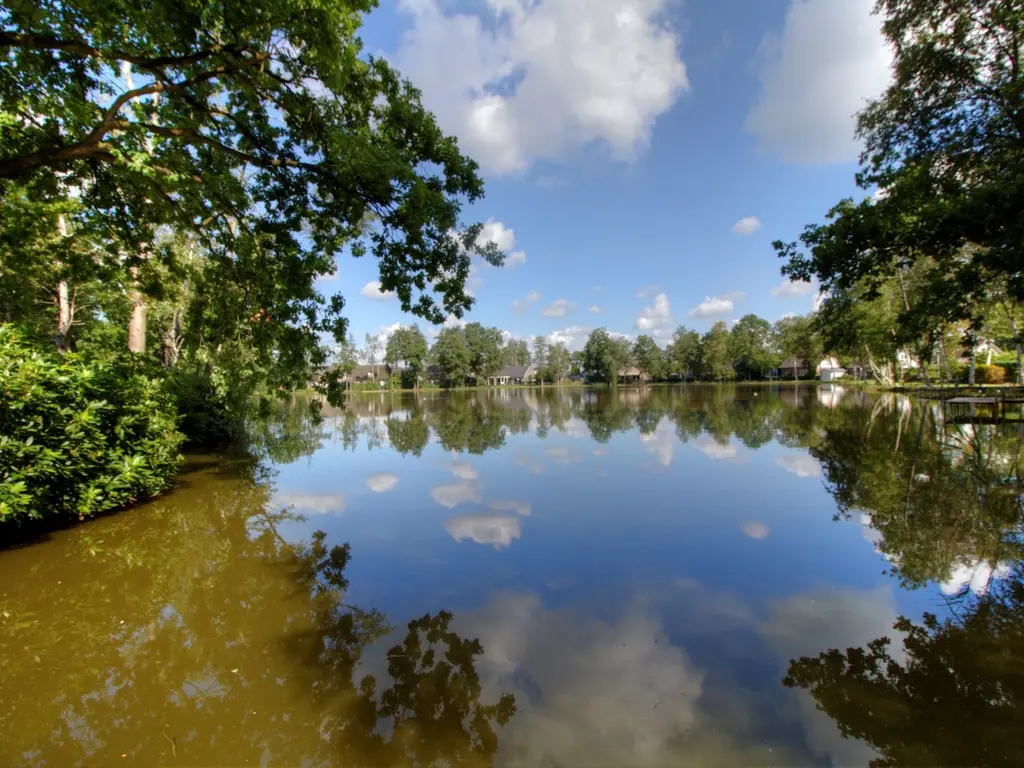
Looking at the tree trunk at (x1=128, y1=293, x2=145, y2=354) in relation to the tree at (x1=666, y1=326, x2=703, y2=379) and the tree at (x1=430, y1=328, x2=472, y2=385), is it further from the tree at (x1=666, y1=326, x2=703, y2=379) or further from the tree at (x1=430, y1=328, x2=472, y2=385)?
the tree at (x1=666, y1=326, x2=703, y2=379)

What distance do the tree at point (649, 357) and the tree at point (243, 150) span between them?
94.3m

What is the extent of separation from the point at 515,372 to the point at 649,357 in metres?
31.0

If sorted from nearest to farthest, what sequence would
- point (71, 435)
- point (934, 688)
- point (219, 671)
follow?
1. point (934, 688)
2. point (219, 671)
3. point (71, 435)

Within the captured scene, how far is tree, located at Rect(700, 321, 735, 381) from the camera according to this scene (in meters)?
84.1

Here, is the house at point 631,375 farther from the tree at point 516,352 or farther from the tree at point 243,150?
the tree at point 243,150

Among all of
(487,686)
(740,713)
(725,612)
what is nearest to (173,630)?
(487,686)

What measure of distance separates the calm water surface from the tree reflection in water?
0.02 m

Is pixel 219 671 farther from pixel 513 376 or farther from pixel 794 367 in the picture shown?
pixel 513 376

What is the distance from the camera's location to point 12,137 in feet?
22.3

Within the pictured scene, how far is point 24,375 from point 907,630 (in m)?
10.0

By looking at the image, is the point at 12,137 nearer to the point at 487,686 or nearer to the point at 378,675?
the point at 378,675

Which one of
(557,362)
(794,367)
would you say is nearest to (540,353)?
(557,362)

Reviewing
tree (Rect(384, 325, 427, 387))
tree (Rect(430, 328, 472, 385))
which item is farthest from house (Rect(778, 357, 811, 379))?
tree (Rect(384, 325, 427, 387))

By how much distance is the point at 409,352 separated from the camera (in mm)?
88000
